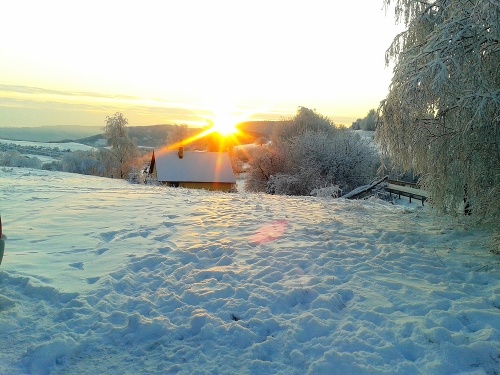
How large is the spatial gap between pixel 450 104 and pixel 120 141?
160 feet

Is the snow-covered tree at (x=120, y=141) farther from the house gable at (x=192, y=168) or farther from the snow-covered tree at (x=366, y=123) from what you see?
the snow-covered tree at (x=366, y=123)

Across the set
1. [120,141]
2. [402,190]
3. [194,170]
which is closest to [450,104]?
[402,190]

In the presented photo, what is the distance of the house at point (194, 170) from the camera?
38.4 m

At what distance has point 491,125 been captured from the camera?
6238mm

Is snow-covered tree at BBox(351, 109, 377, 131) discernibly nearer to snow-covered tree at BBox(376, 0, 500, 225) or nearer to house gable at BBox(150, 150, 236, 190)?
house gable at BBox(150, 150, 236, 190)

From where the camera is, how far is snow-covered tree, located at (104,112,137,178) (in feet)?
165

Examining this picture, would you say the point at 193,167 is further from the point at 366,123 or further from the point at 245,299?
the point at 366,123

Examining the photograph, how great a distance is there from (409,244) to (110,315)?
5.66m

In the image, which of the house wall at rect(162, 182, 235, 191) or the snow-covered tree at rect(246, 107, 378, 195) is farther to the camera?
the house wall at rect(162, 182, 235, 191)

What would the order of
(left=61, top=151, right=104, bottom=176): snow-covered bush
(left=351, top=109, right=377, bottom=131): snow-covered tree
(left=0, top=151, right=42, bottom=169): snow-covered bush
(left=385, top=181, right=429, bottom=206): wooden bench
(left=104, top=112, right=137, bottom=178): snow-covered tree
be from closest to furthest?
(left=385, top=181, right=429, bottom=206): wooden bench
(left=0, top=151, right=42, bottom=169): snow-covered bush
(left=104, top=112, right=137, bottom=178): snow-covered tree
(left=61, top=151, right=104, bottom=176): snow-covered bush
(left=351, top=109, right=377, bottom=131): snow-covered tree

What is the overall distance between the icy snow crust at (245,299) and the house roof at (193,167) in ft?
97.7

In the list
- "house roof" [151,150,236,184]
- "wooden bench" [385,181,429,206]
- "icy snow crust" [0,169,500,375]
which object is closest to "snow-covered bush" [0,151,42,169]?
Answer: "house roof" [151,150,236,184]

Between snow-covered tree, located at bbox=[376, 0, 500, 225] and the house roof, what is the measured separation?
3097 centimetres

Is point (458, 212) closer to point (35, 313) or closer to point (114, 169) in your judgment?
point (35, 313)
